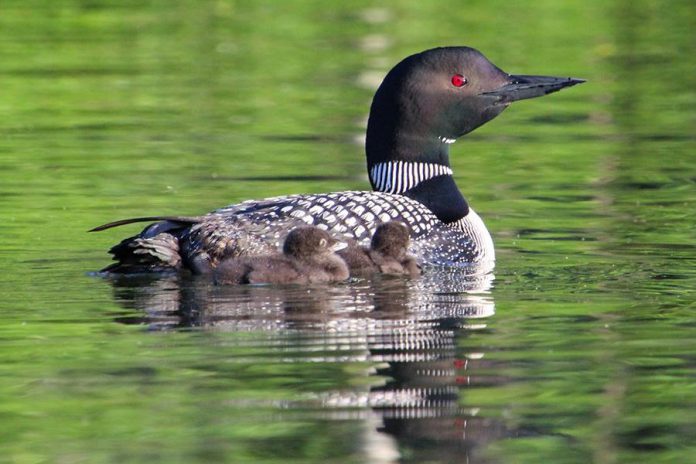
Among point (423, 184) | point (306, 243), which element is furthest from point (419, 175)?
point (306, 243)

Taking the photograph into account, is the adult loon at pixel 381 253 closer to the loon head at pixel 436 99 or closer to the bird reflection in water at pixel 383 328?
the bird reflection in water at pixel 383 328

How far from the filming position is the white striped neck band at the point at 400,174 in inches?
328

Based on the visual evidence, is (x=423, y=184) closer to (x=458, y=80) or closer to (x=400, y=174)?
(x=400, y=174)

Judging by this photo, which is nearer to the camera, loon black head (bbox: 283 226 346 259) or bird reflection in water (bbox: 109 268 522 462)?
bird reflection in water (bbox: 109 268 522 462)

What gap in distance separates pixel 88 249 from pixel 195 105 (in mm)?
5958

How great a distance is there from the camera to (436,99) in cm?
829

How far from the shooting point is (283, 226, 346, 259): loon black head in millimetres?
7207

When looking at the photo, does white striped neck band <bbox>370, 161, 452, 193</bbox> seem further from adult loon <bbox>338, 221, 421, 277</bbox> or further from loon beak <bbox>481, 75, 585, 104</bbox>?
adult loon <bbox>338, 221, 421, 277</bbox>

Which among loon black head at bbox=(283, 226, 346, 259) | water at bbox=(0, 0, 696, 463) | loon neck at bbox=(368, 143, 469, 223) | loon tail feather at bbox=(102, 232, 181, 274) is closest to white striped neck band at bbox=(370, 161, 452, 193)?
loon neck at bbox=(368, 143, 469, 223)

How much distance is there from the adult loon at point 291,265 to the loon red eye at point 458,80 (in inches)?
55.5

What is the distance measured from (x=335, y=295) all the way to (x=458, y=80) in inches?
66.2

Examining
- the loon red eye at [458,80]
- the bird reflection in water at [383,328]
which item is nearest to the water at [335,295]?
the bird reflection in water at [383,328]

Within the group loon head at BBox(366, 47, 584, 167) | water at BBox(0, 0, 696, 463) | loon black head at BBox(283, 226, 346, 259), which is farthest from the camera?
loon head at BBox(366, 47, 584, 167)

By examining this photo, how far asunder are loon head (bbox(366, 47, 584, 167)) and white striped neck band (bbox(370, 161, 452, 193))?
32 millimetres
